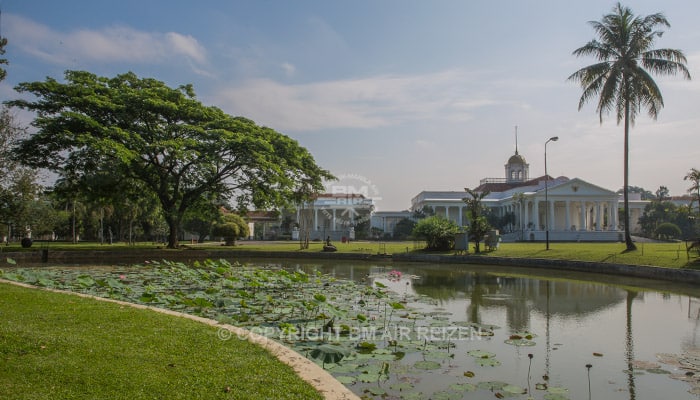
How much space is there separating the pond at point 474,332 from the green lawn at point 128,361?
1.18m

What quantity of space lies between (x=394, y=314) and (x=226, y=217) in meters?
32.9

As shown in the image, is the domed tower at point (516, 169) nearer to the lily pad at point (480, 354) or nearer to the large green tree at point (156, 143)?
the large green tree at point (156, 143)

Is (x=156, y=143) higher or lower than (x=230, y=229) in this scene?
higher

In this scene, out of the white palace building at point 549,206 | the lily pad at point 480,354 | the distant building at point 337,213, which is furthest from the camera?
the distant building at point 337,213

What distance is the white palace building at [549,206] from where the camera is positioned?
171ft

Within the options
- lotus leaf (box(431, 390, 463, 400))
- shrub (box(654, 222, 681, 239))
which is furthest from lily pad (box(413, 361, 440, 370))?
shrub (box(654, 222, 681, 239))

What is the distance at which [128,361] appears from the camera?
504 centimetres

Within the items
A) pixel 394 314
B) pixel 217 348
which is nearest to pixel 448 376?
pixel 217 348

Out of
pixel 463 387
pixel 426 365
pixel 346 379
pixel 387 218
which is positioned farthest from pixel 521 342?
pixel 387 218

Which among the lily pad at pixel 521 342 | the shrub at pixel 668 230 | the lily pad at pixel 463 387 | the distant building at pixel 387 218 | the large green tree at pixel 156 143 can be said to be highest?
the large green tree at pixel 156 143

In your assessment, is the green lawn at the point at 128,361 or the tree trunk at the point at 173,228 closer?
the green lawn at the point at 128,361

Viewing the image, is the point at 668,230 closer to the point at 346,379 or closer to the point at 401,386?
the point at 401,386

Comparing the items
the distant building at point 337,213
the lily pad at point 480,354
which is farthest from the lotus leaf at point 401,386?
the distant building at point 337,213

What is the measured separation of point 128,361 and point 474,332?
18.9 ft
